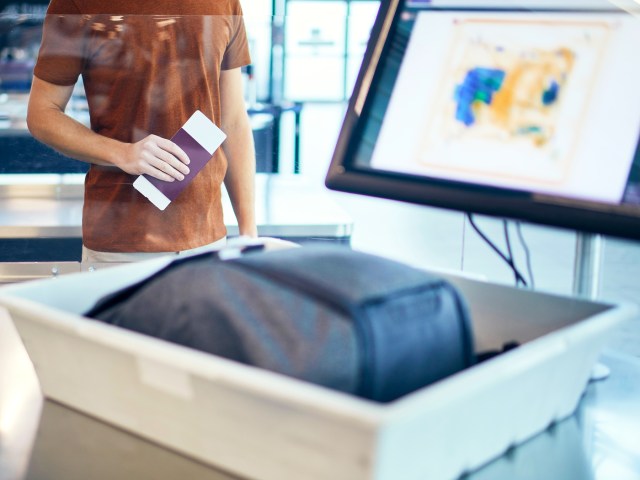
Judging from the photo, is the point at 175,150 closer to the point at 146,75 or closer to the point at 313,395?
the point at 146,75

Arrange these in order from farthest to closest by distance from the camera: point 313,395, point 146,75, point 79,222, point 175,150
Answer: point 79,222 → point 146,75 → point 175,150 → point 313,395

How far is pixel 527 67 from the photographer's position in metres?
0.67

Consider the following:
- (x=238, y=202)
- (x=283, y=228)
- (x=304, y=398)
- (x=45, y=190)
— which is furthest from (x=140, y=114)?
(x=304, y=398)

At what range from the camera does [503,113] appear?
2.23 feet

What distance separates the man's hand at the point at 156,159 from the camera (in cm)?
109

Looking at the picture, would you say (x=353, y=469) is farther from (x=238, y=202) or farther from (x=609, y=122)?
(x=238, y=202)

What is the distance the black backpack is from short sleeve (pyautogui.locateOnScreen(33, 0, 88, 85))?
2.71 feet

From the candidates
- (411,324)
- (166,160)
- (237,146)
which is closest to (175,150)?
(166,160)

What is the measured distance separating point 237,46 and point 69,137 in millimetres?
334

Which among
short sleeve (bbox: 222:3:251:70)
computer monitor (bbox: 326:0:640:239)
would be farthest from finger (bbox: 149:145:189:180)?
computer monitor (bbox: 326:0:640:239)

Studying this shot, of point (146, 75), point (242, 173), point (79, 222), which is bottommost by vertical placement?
point (79, 222)

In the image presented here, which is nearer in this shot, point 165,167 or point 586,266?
point 586,266

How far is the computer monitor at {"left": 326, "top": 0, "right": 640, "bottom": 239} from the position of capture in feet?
2.02

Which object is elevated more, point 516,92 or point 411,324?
point 516,92
